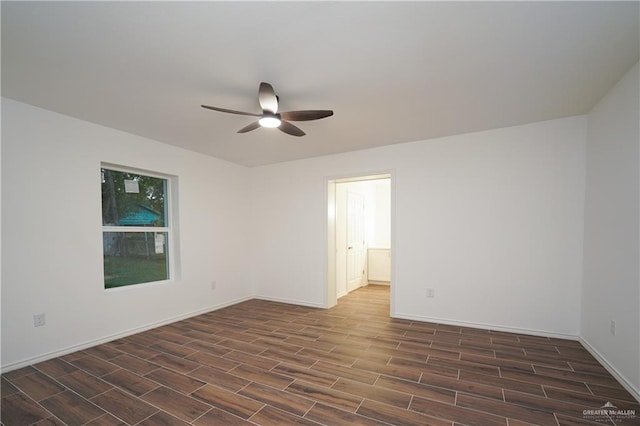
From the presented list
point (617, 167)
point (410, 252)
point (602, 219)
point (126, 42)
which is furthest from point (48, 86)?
point (602, 219)

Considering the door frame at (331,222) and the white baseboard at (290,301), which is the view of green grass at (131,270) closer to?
the white baseboard at (290,301)

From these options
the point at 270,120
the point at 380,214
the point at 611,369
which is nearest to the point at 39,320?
the point at 270,120

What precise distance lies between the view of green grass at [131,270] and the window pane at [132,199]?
49 centimetres

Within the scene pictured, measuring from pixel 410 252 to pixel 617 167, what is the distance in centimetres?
226

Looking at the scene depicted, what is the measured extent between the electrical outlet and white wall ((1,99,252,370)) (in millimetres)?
39

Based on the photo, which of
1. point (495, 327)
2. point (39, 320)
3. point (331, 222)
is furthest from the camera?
point (331, 222)

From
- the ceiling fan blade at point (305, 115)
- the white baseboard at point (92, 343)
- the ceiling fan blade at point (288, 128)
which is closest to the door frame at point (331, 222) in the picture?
the ceiling fan blade at point (288, 128)

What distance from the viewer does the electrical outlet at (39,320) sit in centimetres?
273

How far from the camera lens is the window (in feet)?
11.4

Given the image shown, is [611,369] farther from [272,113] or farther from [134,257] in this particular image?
[134,257]

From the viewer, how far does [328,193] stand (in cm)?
470

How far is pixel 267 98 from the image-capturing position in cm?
221

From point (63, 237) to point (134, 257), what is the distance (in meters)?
0.92

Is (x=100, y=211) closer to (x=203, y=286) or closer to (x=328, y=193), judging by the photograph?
(x=203, y=286)
